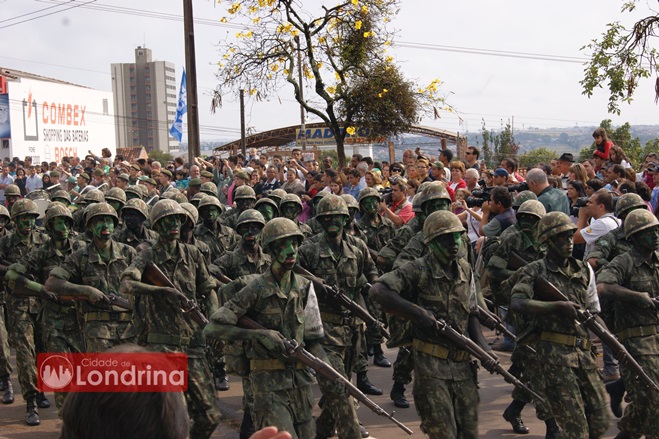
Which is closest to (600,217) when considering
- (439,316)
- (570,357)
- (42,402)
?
(570,357)

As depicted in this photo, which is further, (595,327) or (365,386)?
(365,386)

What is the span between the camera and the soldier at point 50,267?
8344mm

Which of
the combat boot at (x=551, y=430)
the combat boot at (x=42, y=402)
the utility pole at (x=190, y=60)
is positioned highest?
the utility pole at (x=190, y=60)

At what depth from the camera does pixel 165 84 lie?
598ft

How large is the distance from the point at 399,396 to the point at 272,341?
3.26 metres

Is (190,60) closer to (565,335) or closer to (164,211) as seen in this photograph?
(164,211)

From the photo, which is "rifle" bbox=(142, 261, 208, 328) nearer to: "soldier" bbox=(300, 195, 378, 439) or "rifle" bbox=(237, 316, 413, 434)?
"rifle" bbox=(237, 316, 413, 434)

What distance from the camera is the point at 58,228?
8.66 m

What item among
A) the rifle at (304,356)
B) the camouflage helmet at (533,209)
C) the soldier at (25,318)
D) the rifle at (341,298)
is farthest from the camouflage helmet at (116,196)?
the rifle at (304,356)

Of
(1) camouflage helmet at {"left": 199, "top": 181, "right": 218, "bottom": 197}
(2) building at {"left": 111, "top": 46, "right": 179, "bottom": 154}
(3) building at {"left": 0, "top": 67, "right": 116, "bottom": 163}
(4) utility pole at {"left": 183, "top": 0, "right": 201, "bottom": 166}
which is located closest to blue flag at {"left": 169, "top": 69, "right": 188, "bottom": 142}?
(4) utility pole at {"left": 183, "top": 0, "right": 201, "bottom": 166}

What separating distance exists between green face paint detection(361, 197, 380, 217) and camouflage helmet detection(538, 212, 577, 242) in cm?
367

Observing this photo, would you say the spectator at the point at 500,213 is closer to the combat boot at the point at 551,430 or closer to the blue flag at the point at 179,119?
the combat boot at the point at 551,430

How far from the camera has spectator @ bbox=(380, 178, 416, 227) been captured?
36.0ft

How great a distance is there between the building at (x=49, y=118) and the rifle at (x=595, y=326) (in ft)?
156
